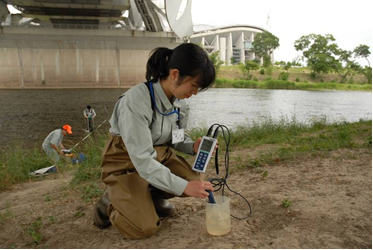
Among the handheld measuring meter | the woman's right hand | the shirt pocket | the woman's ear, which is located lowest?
the woman's right hand

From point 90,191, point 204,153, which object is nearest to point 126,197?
point 204,153

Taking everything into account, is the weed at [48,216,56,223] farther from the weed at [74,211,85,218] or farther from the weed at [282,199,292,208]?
the weed at [282,199,292,208]

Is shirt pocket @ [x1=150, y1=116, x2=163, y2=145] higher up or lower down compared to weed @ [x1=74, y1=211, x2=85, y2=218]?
higher up

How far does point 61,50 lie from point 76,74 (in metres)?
2.45

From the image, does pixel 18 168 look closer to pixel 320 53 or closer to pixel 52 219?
pixel 52 219

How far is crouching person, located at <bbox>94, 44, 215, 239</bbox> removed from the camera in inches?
64.8

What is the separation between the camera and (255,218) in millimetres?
2018

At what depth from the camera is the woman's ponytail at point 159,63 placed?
174cm

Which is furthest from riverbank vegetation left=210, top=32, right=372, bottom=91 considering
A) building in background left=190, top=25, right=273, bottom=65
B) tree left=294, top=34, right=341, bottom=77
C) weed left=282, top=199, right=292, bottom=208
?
weed left=282, top=199, right=292, bottom=208

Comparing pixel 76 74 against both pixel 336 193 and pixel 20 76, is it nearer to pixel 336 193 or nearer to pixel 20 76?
pixel 20 76

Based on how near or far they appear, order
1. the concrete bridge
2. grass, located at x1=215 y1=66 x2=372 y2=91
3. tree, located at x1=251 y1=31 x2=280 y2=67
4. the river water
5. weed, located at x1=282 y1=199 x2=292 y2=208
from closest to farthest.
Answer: weed, located at x1=282 y1=199 x2=292 y2=208
the river water
the concrete bridge
grass, located at x1=215 y1=66 x2=372 y2=91
tree, located at x1=251 y1=31 x2=280 y2=67

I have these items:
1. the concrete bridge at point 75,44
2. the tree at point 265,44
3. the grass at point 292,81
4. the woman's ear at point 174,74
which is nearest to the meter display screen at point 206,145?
the woman's ear at point 174,74

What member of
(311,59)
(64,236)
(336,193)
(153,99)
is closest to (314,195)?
(336,193)

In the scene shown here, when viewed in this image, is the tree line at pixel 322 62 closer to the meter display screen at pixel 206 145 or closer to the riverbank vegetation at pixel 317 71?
the riverbank vegetation at pixel 317 71
